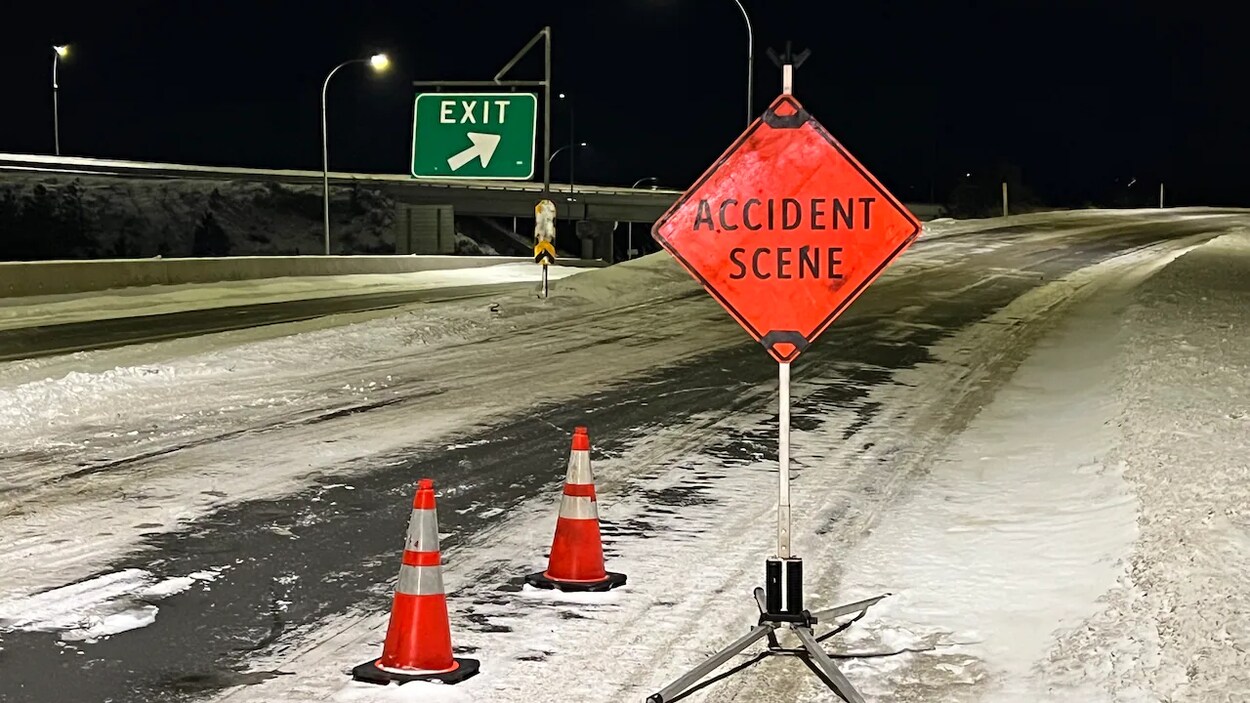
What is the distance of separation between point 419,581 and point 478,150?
1563 centimetres

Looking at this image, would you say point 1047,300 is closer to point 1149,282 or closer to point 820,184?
point 1149,282

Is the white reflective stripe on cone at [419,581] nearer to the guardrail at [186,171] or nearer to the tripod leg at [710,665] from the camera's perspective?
the tripod leg at [710,665]

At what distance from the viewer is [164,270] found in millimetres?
31266

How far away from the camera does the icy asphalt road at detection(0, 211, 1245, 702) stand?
18.2ft

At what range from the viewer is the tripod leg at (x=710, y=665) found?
498cm

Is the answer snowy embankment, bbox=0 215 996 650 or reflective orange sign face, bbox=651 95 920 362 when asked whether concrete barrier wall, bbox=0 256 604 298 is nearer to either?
snowy embankment, bbox=0 215 996 650

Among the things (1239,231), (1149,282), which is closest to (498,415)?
(1149,282)

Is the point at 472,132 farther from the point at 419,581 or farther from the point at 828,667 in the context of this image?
the point at 828,667

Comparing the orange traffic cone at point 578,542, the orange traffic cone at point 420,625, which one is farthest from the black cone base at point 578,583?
the orange traffic cone at point 420,625

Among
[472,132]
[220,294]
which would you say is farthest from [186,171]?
[472,132]

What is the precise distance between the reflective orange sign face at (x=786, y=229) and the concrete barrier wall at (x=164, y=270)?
24177 millimetres

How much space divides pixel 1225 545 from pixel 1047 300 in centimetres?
1891

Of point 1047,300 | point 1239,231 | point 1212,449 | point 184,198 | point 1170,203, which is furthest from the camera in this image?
point 1170,203

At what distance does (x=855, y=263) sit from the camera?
18.6 feet
